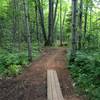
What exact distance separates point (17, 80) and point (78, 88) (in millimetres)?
2914

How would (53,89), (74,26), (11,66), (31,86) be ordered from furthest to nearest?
(74,26) < (11,66) < (31,86) < (53,89)

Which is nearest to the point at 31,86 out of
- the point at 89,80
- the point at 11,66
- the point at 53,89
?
the point at 53,89

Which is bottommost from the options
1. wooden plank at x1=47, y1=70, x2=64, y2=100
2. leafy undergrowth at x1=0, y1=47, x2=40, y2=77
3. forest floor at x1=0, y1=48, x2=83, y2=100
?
forest floor at x1=0, y1=48, x2=83, y2=100

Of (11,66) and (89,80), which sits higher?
(11,66)

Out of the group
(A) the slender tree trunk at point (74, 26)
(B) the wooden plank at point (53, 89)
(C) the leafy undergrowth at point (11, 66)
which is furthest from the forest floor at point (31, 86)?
(A) the slender tree trunk at point (74, 26)

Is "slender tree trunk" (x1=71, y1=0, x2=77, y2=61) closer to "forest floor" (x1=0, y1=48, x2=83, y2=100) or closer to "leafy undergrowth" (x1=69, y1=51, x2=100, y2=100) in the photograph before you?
"forest floor" (x1=0, y1=48, x2=83, y2=100)

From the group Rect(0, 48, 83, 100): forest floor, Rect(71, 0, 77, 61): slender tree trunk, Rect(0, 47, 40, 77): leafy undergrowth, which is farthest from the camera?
Rect(71, 0, 77, 61): slender tree trunk

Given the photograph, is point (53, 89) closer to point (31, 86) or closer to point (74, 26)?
point (31, 86)

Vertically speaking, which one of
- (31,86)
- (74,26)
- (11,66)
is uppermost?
(74,26)

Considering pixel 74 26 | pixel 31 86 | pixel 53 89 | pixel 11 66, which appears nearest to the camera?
pixel 53 89

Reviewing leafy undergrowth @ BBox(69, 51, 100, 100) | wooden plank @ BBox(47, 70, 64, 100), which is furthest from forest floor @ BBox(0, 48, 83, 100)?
leafy undergrowth @ BBox(69, 51, 100, 100)

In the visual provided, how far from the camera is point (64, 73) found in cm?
990

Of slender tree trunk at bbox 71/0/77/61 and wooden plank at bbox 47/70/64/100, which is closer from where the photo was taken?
wooden plank at bbox 47/70/64/100

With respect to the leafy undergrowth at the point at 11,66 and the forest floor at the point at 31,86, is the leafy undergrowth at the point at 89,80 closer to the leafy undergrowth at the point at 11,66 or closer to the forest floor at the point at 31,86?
the forest floor at the point at 31,86
